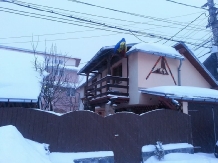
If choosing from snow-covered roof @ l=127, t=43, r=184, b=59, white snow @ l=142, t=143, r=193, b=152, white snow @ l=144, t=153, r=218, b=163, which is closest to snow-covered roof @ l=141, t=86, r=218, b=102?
white snow @ l=142, t=143, r=193, b=152

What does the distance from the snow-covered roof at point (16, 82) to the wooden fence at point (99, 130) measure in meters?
1.99

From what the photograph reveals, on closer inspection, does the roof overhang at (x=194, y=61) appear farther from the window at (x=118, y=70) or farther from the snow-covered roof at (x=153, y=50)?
the window at (x=118, y=70)

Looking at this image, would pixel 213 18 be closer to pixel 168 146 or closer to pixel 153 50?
pixel 153 50

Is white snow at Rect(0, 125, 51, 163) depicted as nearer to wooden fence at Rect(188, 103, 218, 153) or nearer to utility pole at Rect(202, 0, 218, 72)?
wooden fence at Rect(188, 103, 218, 153)

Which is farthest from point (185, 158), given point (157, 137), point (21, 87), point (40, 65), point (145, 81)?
point (40, 65)

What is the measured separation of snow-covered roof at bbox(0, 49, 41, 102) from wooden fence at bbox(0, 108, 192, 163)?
199 cm

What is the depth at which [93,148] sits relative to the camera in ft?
24.3

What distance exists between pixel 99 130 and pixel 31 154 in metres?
2.95

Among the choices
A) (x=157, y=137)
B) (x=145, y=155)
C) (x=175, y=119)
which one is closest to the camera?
(x=145, y=155)

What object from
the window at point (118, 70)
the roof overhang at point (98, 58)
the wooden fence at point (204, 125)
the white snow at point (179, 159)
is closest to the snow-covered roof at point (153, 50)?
the roof overhang at point (98, 58)

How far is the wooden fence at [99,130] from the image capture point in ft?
22.0

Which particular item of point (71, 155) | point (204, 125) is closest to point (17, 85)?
point (71, 155)

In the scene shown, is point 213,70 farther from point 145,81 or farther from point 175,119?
point 175,119

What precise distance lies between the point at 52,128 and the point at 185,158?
529 cm
